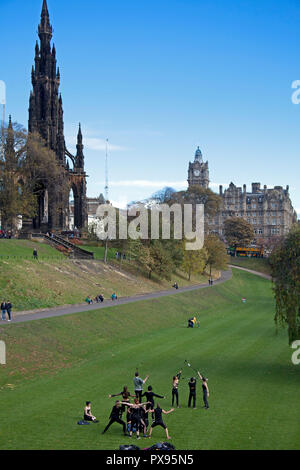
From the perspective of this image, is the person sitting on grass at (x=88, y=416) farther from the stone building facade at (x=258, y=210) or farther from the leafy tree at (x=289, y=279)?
the stone building facade at (x=258, y=210)

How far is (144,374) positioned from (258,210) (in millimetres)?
164096

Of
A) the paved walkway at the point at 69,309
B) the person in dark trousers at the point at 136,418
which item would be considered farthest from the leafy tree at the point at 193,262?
the person in dark trousers at the point at 136,418

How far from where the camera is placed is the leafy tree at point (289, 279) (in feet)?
99.7

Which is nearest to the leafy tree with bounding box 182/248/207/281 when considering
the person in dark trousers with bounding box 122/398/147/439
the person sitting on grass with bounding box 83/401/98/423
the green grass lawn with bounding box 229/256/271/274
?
the green grass lawn with bounding box 229/256/271/274

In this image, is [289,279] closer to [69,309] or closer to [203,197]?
[69,309]

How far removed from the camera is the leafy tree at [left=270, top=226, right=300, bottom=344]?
30391 mm

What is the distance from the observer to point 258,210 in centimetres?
18988

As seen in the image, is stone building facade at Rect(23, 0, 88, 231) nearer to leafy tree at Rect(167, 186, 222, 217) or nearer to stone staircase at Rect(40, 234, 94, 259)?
stone staircase at Rect(40, 234, 94, 259)

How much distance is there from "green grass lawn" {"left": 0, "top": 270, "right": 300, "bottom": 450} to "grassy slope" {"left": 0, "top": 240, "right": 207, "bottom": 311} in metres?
4.94

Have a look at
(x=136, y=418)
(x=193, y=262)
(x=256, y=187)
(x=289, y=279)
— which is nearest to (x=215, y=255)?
(x=193, y=262)

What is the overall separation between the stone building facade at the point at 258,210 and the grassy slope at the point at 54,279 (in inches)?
4492
